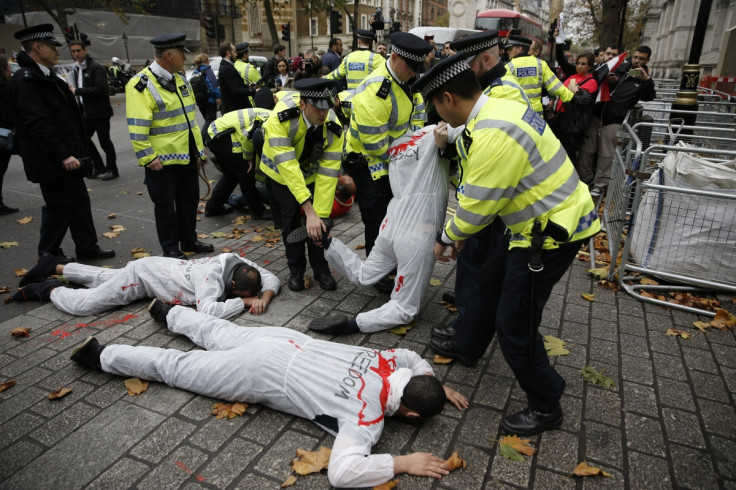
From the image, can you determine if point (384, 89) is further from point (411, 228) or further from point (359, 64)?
point (359, 64)

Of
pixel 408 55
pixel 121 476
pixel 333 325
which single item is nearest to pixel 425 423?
pixel 333 325

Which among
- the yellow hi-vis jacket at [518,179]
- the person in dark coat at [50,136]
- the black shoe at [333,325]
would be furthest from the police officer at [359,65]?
the yellow hi-vis jacket at [518,179]

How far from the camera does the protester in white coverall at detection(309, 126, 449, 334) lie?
3.69 metres

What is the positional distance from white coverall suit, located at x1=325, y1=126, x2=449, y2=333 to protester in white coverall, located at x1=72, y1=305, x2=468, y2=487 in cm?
71

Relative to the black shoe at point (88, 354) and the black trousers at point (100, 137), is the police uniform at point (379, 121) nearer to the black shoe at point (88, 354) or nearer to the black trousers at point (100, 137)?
the black shoe at point (88, 354)

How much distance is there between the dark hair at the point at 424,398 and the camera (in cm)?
265

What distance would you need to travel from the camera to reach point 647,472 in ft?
8.27

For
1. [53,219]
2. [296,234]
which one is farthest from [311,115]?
[53,219]

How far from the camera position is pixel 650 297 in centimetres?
439

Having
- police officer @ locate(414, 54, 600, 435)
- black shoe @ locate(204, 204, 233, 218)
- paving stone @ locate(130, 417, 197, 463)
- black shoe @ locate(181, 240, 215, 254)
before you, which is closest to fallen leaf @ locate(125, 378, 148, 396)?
paving stone @ locate(130, 417, 197, 463)

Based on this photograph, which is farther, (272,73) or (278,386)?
(272,73)

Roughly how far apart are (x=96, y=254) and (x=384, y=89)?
3.68m

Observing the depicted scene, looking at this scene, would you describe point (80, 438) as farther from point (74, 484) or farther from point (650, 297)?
point (650, 297)

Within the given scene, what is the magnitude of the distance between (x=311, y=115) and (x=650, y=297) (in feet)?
11.3
